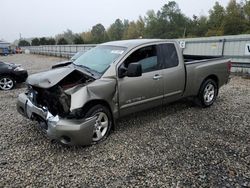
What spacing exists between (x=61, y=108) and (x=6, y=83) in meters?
6.70

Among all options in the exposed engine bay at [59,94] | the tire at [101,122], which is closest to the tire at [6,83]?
the exposed engine bay at [59,94]

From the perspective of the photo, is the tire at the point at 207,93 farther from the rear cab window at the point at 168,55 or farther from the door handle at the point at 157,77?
the door handle at the point at 157,77

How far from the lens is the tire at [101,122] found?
13.2 ft

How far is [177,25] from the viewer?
73.0 m

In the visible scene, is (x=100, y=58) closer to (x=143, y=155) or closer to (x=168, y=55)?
(x=168, y=55)

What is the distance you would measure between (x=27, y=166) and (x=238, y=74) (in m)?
10.0

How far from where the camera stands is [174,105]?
6.35 metres

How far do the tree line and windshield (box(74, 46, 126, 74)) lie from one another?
33261 millimetres

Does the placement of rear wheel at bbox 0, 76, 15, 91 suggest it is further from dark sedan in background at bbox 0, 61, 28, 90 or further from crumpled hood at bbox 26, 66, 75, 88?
crumpled hood at bbox 26, 66, 75, 88

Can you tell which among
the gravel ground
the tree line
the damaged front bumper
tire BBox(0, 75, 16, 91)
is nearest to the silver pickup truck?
the damaged front bumper

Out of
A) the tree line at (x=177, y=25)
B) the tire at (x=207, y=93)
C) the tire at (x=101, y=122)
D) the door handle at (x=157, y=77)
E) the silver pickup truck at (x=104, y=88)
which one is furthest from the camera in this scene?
the tree line at (x=177, y=25)

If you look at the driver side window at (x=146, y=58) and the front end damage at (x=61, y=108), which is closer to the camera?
the front end damage at (x=61, y=108)

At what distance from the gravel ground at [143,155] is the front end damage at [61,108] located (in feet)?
1.21

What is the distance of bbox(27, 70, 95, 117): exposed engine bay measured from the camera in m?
3.85
